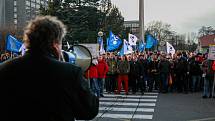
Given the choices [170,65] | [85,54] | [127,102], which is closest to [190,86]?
[170,65]

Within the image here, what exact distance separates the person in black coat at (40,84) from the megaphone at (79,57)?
0.54 m

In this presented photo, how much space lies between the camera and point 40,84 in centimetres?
294

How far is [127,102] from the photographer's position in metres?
15.1

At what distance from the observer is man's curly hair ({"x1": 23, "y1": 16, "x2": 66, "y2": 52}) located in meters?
2.97

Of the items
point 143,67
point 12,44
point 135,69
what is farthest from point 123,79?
point 12,44

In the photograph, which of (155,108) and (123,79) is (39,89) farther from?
(123,79)

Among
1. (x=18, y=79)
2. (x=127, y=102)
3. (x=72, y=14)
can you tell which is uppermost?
(x=72, y=14)

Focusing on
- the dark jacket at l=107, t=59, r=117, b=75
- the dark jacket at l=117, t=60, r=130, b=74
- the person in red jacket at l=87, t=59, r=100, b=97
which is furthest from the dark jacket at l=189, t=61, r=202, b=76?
the person in red jacket at l=87, t=59, r=100, b=97

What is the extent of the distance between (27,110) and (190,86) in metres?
17.3

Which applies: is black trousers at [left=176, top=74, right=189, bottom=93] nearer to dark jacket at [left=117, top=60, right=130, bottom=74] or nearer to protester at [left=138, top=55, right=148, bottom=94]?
protester at [left=138, top=55, right=148, bottom=94]

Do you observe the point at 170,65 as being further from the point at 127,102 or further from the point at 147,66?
the point at 127,102

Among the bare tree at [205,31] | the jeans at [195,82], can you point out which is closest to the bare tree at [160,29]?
the bare tree at [205,31]

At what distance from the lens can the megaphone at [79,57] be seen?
3598 millimetres

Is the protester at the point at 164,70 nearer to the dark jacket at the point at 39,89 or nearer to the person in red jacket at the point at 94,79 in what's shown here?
the person in red jacket at the point at 94,79
